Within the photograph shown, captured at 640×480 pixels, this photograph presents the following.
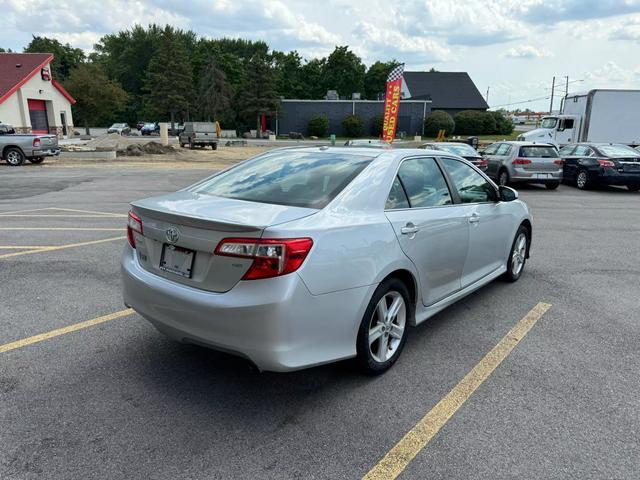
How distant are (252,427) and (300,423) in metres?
0.29

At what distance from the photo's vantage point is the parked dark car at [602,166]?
15.6 metres

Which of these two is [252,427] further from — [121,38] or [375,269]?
[121,38]

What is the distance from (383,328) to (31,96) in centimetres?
4400

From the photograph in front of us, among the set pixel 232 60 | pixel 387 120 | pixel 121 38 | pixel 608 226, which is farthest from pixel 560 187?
pixel 121 38

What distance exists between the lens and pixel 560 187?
17.4 m

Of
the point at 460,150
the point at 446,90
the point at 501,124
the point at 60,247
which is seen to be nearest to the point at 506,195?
the point at 60,247

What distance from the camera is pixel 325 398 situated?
3268 millimetres

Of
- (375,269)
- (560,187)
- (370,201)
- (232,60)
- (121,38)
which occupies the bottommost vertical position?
(560,187)

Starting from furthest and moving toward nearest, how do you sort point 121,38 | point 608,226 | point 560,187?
point 121,38 < point 560,187 < point 608,226

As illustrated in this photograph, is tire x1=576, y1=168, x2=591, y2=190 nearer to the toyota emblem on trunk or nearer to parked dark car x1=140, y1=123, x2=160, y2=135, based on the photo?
the toyota emblem on trunk

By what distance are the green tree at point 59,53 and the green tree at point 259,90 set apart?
37.3 metres

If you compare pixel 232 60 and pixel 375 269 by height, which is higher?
pixel 232 60

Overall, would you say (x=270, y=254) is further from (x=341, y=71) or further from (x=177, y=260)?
(x=341, y=71)

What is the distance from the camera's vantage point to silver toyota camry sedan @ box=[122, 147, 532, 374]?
2.83 meters
